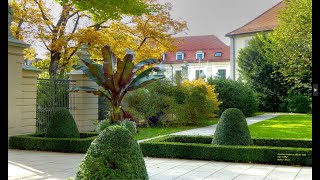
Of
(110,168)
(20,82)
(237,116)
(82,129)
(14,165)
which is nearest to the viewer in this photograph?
(110,168)

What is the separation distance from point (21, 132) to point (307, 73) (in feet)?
46.1

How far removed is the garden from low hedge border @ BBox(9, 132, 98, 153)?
0.07ft

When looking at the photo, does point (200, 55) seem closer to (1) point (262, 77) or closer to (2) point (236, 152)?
(1) point (262, 77)

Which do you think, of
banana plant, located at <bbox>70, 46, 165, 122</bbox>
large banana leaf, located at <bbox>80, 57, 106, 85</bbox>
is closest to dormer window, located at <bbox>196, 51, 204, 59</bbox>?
banana plant, located at <bbox>70, 46, 165, 122</bbox>

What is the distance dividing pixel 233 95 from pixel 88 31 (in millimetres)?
7617

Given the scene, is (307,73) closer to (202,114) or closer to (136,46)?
(202,114)

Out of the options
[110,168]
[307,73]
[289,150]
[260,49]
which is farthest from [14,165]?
[260,49]

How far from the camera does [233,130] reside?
6773 mm

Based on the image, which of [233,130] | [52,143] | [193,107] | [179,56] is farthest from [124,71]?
[179,56]

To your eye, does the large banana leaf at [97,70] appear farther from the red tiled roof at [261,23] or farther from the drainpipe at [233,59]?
the red tiled roof at [261,23]

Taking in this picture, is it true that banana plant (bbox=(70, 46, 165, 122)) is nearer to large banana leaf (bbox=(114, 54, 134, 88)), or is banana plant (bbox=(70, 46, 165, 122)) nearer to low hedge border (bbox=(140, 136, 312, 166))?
large banana leaf (bbox=(114, 54, 134, 88))

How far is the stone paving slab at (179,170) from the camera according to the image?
5.09 m

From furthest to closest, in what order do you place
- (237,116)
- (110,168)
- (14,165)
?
(237,116) < (14,165) < (110,168)

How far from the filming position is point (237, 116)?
676 centimetres
